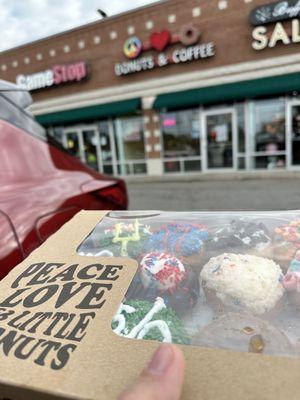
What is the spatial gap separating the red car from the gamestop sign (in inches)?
488

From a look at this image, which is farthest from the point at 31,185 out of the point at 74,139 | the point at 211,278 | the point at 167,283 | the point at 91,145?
the point at 74,139

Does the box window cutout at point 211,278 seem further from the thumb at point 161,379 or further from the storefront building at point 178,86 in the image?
the storefront building at point 178,86

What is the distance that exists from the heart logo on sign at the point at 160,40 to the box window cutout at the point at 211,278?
11.8 m

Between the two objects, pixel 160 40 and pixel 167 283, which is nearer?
pixel 167 283

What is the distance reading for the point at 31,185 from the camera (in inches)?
75.1

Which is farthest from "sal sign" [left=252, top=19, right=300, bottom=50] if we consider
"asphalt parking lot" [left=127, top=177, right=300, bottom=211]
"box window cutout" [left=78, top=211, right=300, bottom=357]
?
"box window cutout" [left=78, top=211, right=300, bottom=357]

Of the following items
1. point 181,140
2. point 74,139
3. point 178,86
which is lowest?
point 181,140

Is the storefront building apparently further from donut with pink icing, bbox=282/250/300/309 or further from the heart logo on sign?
donut with pink icing, bbox=282/250/300/309

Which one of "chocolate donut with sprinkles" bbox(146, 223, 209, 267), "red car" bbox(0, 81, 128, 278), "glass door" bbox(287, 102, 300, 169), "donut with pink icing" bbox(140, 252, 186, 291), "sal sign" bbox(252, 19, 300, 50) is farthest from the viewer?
"glass door" bbox(287, 102, 300, 169)

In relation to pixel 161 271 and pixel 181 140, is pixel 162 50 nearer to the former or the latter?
pixel 181 140

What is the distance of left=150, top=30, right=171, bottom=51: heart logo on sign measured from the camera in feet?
38.7

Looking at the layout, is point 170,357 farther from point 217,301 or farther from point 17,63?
point 17,63

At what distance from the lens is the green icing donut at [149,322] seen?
2.78 feet

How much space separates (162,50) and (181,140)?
132 inches
